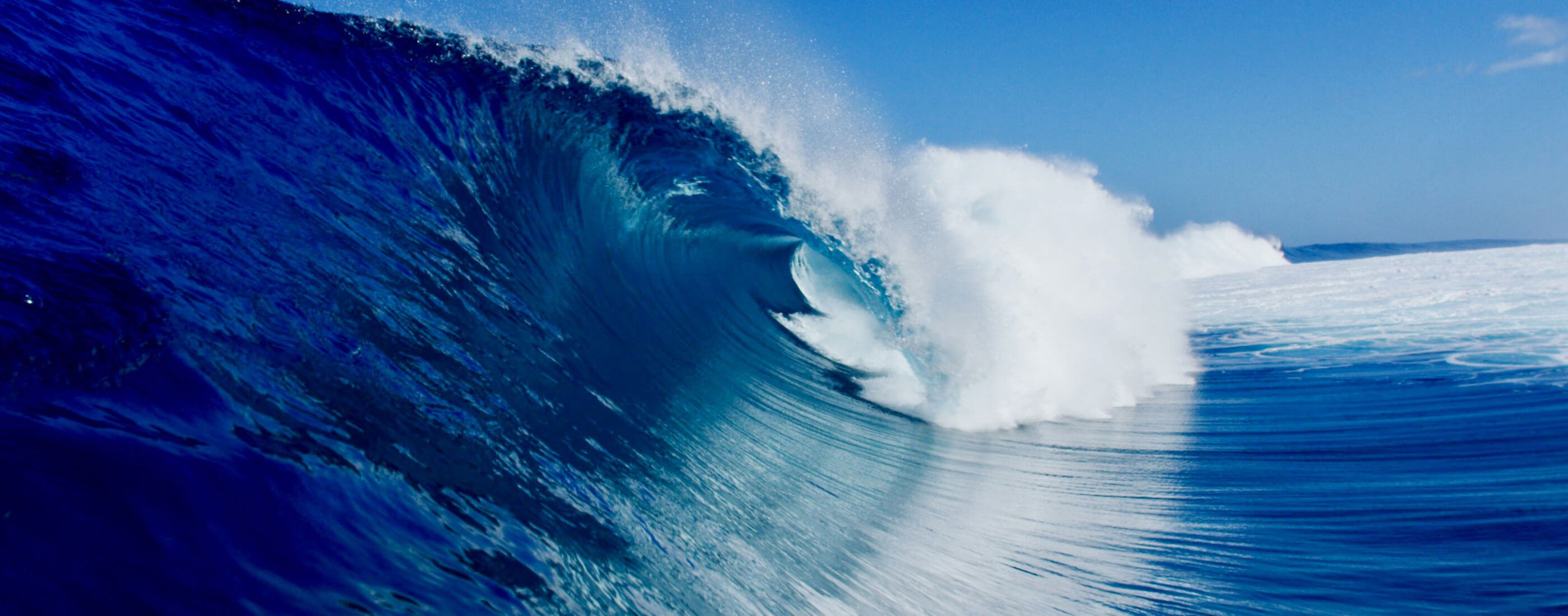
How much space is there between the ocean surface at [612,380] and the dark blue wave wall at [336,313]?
2cm

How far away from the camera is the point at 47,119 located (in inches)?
168

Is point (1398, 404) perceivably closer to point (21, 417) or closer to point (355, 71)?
point (21, 417)

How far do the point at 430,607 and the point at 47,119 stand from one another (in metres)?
4.21

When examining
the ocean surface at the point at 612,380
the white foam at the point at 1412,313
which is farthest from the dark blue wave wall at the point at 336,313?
the white foam at the point at 1412,313

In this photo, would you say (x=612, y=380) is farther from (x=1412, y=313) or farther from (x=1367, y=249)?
(x=1367, y=249)

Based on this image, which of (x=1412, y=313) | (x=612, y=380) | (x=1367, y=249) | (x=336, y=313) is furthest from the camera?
(x=1367, y=249)

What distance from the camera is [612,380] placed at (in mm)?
4977

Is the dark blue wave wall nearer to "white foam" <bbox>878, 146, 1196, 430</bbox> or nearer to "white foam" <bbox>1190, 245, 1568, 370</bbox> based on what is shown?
"white foam" <bbox>878, 146, 1196, 430</bbox>

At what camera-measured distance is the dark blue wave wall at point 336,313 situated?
1918 millimetres

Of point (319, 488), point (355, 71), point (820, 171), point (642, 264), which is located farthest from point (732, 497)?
point (355, 71)

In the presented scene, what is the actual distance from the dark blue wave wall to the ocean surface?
0.02 m

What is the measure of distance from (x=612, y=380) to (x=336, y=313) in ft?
5.92

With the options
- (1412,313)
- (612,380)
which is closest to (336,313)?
(612,380)

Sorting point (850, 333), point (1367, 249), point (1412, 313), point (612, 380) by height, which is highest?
point (1367, 249)
